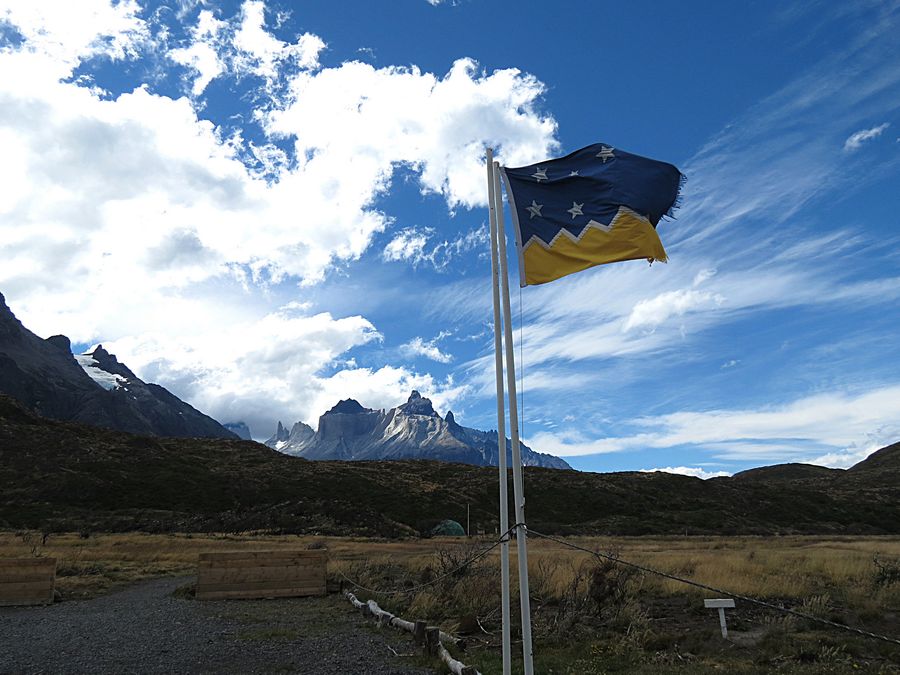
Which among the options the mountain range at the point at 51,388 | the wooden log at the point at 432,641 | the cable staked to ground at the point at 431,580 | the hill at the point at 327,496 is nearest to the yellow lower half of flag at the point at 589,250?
the cable staked to ground at the point at 431,580

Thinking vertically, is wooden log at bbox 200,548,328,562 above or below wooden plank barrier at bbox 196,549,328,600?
above

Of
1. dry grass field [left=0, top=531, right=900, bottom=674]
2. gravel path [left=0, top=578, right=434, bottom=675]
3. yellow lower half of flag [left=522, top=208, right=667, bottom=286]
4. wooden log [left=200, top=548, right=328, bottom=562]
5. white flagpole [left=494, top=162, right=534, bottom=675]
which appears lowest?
gravel path [left=0, top=578, right=434, bottom=675]

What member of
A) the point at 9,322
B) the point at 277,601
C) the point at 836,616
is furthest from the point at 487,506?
the point at 9,322

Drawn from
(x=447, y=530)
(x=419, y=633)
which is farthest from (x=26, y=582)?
(x=447, y=530)

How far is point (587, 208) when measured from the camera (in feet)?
23.9

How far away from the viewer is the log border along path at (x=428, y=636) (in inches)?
295

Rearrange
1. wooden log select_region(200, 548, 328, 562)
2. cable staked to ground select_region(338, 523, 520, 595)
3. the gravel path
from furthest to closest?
wooden log select_region(200, 548, 328, 562), cable staked to ground select_region(338, 523, 520, 595), the gravel path

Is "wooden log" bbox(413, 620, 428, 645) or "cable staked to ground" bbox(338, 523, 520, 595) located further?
"cable staked to ground" bbox(338, 523, 520, 595)

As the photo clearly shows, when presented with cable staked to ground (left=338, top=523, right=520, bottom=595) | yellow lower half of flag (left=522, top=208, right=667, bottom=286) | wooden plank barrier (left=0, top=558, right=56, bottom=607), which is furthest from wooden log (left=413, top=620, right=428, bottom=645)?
wooden plank barrier (left=0, top=558, right=56, bottom=607)

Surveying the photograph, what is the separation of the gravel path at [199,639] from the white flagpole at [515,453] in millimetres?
2705

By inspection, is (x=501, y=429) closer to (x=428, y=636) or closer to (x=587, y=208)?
(x=587, y=208)

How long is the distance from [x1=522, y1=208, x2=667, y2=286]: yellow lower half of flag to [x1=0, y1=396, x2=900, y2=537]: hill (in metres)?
40.8

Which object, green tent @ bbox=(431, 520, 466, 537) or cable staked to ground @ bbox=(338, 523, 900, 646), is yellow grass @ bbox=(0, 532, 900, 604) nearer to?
cable staked to ground @ bbox=(338, 523, 900, 646)

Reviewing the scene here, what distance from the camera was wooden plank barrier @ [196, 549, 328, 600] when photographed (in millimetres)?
15836
